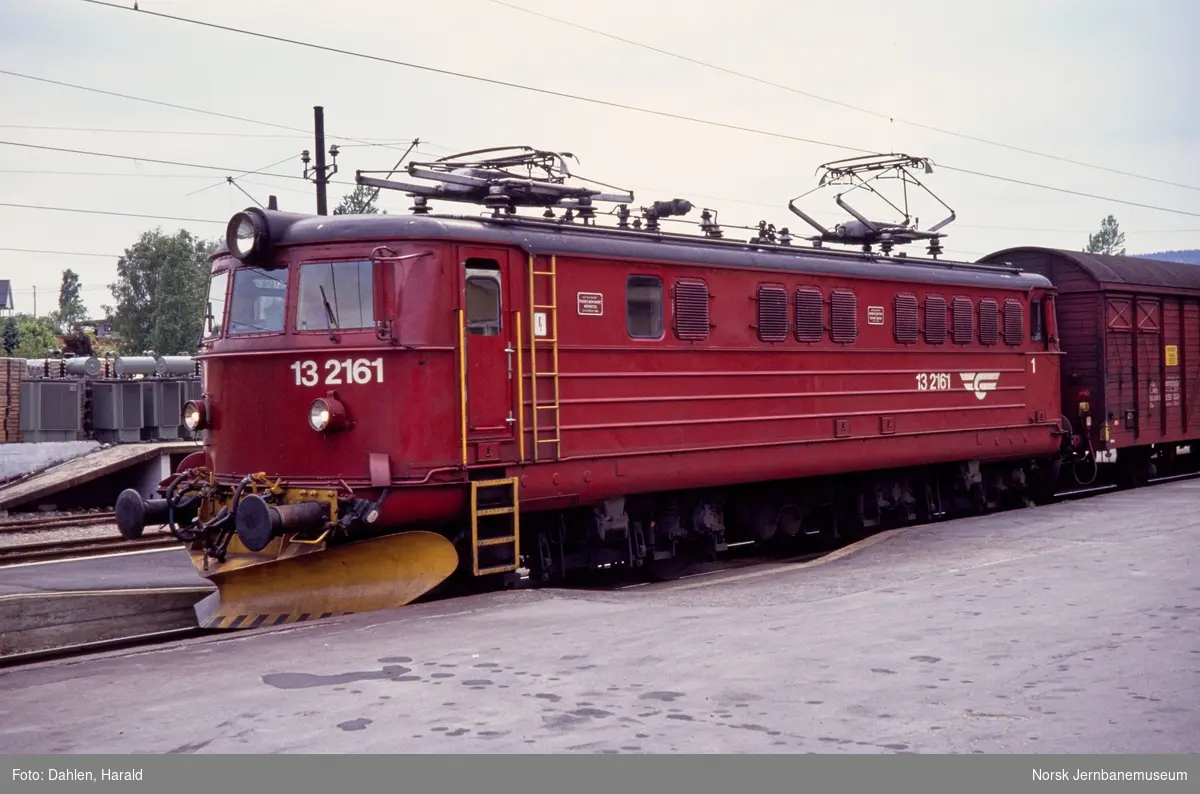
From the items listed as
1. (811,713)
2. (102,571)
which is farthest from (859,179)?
(811,713)

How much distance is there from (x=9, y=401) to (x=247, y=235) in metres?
20.0

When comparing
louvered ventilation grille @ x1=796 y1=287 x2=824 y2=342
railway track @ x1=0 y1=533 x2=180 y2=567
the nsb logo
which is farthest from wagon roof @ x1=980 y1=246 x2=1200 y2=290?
railway track @ x1=0 y1=533 x2=180 y2=567

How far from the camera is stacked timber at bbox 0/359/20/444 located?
27.8 m

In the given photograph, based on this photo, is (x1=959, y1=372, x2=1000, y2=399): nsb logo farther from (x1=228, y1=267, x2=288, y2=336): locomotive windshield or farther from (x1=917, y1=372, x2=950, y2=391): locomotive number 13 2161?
(x1=228, y1=267, x2=288, y2=336): locomotive windshield

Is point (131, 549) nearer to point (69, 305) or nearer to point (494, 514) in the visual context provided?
point (494, 514)

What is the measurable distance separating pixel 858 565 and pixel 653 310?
327 centimetres

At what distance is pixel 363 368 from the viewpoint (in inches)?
413

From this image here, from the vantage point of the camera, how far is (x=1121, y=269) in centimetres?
2092

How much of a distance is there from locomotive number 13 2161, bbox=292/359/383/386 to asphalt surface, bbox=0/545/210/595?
2.98 m

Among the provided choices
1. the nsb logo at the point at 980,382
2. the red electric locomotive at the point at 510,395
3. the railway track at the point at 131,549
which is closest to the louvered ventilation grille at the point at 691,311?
the red electric locomotive at the point at 510,395

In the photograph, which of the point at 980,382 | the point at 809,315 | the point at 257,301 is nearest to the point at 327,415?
the point at 257,301

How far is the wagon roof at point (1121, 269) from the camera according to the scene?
20.1 meters

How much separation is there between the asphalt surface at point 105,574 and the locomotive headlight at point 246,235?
3577 millimetres
